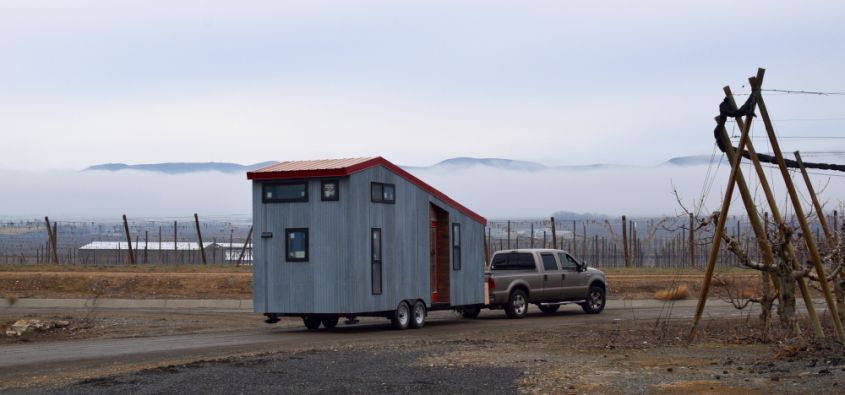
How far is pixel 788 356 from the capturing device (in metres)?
14.3

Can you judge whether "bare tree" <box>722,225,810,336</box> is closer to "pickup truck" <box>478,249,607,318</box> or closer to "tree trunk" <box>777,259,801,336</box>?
"tree trunk" <box>777,259,801,336</box>

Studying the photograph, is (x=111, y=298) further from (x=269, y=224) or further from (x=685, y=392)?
(x=685, y=392)

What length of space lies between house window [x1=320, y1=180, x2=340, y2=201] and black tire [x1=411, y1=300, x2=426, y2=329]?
11.4 feet

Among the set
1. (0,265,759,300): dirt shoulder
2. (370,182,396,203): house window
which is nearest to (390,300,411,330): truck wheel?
(370,182,396,203): house window

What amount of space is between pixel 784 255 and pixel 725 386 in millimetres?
5013

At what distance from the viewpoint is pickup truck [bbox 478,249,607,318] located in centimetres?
2756

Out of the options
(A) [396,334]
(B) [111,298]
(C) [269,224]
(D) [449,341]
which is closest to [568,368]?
(D) [449,341]

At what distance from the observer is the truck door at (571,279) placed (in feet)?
95.6

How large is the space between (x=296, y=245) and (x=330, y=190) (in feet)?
4.57

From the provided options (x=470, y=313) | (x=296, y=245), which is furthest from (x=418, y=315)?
(x=470, y=313)

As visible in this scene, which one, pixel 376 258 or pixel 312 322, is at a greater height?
pixel 376 258

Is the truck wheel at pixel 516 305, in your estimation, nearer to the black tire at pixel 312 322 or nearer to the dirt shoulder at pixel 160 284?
the black tire at pixel 312 322

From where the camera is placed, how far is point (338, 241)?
21.8m

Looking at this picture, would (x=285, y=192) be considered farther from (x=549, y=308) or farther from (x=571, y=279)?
(x=549, y=308)
